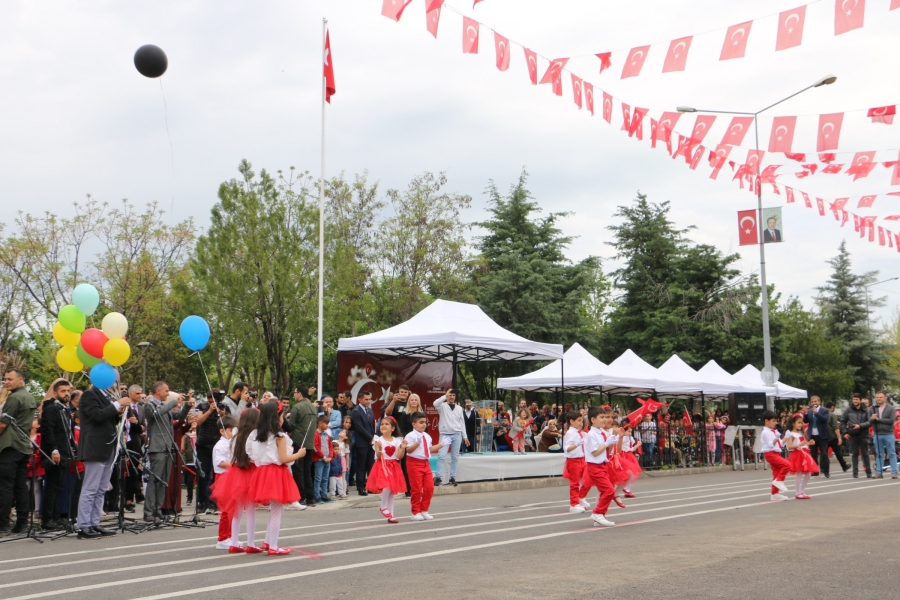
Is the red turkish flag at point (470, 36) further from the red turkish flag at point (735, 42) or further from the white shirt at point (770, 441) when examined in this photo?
the white shirt at point (770, 441)

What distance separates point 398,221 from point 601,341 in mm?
16471

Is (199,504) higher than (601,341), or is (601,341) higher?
(601,341)

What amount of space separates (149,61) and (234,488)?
7.01 meters

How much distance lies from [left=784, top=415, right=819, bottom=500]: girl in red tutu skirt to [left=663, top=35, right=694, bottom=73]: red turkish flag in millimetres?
6404

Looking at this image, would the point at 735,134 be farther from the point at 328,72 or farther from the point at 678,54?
the point at 328,72

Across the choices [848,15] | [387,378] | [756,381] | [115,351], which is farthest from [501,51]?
[756,381]

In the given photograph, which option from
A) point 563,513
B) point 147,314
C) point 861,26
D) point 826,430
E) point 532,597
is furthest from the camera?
point 147,314

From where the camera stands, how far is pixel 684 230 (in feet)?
170

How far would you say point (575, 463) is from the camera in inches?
537

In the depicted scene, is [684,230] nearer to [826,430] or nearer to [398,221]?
[398,221]

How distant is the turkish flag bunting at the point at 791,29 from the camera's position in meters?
12.3

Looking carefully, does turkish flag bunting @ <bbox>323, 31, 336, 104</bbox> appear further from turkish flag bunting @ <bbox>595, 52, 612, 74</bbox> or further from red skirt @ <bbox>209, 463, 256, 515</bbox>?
red skirt @ <bbox>209, 463, 256, 515</bbox>

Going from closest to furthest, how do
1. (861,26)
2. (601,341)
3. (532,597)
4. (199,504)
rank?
(532,597)
(861,26)
(199,504)
(601,341)

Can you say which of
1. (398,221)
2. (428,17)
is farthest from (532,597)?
(398,221)
